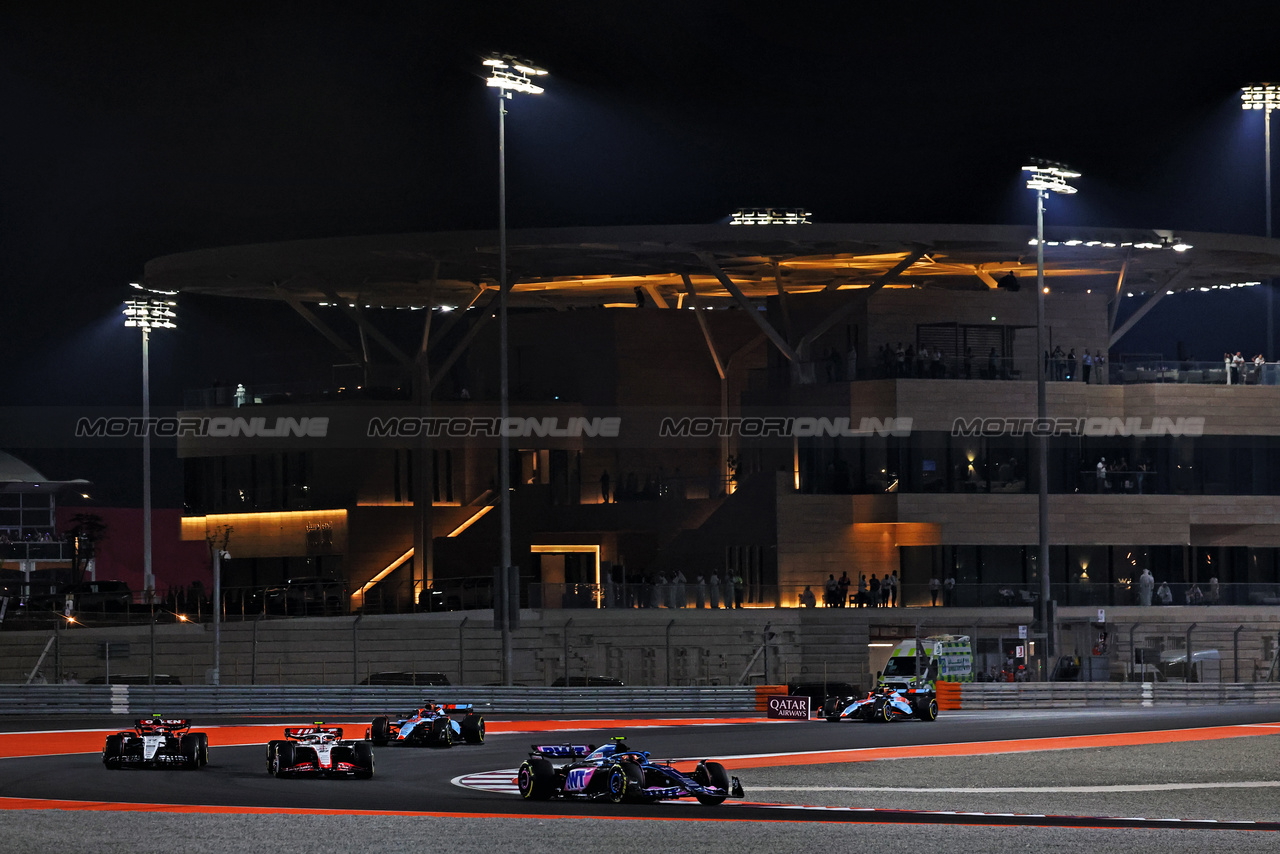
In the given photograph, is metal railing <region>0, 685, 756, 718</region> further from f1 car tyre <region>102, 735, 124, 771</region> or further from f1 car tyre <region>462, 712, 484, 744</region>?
f1 car tyre <region>102, 735, 124, 771</region>

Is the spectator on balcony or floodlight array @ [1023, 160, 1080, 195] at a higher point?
floodlight array @ [1023, 160, 1080, 195]

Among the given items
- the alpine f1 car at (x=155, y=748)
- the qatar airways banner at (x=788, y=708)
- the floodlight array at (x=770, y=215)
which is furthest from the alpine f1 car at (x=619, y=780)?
the floodlight array at (x=770, y=215)

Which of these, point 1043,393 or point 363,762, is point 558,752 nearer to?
point 363,762

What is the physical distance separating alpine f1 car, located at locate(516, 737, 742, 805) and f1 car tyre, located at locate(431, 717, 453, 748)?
901cm

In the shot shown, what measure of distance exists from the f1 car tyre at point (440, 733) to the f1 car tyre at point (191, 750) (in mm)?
5392

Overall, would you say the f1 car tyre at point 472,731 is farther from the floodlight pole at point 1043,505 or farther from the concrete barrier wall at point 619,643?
the floodlight pole at point 1043,505

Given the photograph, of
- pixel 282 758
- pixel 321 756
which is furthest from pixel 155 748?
pixel 321 756

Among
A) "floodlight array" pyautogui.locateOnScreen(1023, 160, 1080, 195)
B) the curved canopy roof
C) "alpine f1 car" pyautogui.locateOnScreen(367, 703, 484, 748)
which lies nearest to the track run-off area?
"alpine f1 car" pyautogui.locateOnScreen(367, 703, 484, 748)

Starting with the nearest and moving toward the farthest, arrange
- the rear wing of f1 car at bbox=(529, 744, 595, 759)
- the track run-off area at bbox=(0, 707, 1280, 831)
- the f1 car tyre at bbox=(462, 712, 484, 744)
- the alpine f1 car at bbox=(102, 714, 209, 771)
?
the track run-off area at bbox=(0, 707, 1280, 831)
the rear wing of f1 car at bbox=(529, 744, 595, 759)
the alpine f1 car at bbox=(102, 714, 209, 771)
the f1 car tyre at bbox=(462, 712, 484, 744)

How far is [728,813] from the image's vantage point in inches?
875

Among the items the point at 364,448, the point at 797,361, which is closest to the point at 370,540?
the point at 364,448

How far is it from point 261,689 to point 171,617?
9229mm

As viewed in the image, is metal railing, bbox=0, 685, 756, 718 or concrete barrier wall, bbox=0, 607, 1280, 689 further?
concrete barrier wall, bbox=0, 607, 1280, 689

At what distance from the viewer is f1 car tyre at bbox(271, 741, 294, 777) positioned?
26.8 m
